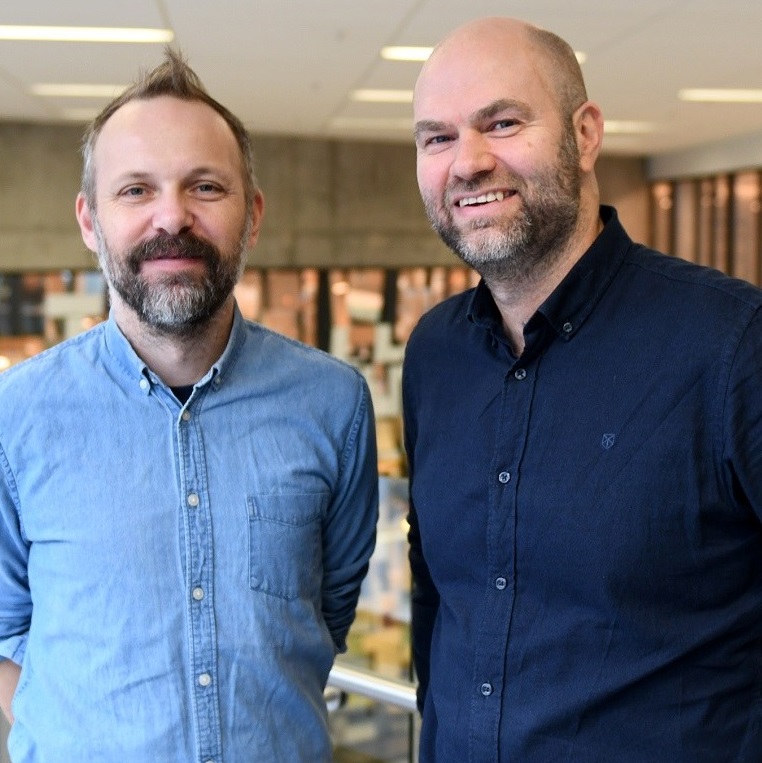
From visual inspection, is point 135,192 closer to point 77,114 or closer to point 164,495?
point 164,495

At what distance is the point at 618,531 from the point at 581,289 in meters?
0.34

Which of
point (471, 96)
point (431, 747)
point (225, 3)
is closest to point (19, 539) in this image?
point (431, 747)

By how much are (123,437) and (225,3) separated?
4.21m

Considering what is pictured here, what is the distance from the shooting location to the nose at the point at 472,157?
1.46 meters

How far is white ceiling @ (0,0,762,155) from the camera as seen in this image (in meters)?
5.33

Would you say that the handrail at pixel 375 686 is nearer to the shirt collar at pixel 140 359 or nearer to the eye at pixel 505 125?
the shirt collar at pixel 140 359

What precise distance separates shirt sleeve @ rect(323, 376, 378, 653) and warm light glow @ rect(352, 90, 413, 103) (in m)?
6.52

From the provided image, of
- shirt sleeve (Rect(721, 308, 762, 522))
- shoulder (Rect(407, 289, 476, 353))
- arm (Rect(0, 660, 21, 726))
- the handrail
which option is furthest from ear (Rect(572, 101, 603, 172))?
the handrail

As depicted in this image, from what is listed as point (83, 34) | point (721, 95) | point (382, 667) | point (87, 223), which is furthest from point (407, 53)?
point (87, 223)

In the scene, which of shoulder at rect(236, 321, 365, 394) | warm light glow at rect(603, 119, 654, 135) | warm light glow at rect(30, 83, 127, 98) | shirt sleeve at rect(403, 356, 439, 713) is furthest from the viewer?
warm light glow at rect(603, 119, 654, 135)

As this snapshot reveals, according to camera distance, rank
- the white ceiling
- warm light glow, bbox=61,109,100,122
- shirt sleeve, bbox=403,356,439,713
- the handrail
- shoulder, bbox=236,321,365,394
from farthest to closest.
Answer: warm light glow, bbox=61,109,100,122 < the white ceiling < the handrail < shirt sleeve, bbox=403,356,439,713 < shoulder, bbox=236,321,365,394

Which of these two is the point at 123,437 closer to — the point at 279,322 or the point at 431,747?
the point at 431,747

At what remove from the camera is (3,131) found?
33.0ft

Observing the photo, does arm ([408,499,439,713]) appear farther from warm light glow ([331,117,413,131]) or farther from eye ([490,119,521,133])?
warm light glow ([331,117,413,131])
